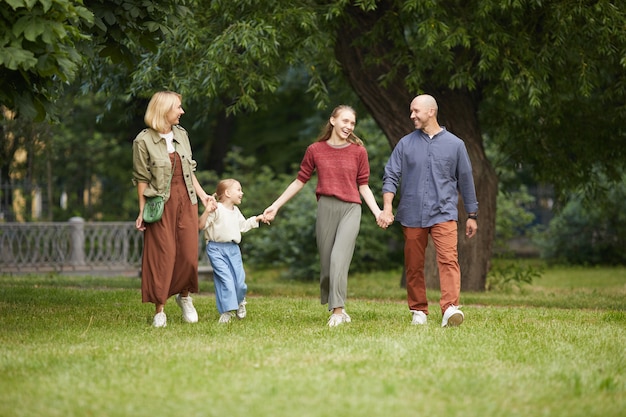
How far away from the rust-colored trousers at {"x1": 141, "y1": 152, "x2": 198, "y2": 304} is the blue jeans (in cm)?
23

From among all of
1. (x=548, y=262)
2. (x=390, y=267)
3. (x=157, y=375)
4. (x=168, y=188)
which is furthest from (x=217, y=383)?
(x=548, y=262)

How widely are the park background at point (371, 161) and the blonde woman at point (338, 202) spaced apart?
482 millimetres

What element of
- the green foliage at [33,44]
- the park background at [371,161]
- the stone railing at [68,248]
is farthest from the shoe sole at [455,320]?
the stone railing at [68,248]

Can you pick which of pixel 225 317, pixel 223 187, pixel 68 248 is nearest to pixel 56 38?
pixel 223 187

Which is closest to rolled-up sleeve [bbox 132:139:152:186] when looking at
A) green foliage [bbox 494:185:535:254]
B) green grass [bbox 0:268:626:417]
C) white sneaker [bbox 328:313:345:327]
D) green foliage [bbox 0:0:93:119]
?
green foliage [bbox 0:0:93:119]

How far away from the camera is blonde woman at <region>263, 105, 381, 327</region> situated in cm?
897

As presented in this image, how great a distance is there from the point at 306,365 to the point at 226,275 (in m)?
2.87

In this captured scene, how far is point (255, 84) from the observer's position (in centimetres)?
1401

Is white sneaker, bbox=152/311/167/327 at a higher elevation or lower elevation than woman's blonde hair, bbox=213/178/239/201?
lower

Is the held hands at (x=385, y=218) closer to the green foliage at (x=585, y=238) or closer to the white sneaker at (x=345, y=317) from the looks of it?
the white sneaker at (x=345, y=317)

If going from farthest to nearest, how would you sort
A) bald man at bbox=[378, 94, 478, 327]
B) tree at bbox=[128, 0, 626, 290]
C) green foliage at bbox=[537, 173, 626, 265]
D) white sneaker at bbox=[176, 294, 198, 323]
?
green foliage at bbox=[537, 173, 626, 265] → tree at bbox=[128, 0, 626, 290] → white sneaker at bbox=[176, 294, 198, 323] → bald man at bbox=[378, 94, 478, 327]

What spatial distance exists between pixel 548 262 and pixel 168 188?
21735 mm

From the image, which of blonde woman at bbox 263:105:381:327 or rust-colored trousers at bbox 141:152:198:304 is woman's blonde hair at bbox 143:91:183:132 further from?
blonde woman at bbox 263:105:381:327

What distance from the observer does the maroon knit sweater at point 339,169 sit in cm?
903
